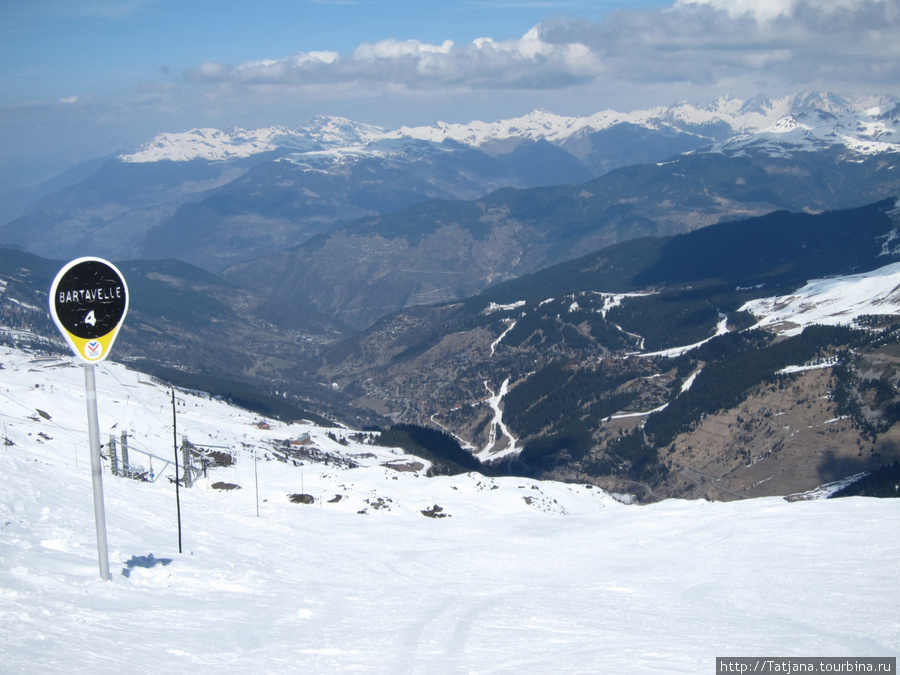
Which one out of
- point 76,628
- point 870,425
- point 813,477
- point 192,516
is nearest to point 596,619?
point 76,628

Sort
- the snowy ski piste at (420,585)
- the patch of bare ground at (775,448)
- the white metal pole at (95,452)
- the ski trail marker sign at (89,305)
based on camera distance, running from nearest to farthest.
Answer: the snowy ski piste at (420,585) → the ski trail marker sign at (89,305) → the white metal pole at (95,452) → the patch of bare ground at (775,448)

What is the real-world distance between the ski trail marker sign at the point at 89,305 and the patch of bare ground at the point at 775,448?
131220 mm

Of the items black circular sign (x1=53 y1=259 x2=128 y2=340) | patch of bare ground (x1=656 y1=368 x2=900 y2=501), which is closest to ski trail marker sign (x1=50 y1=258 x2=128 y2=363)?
black circular sign (x1=53 y1=259 x2=128 y2=340)

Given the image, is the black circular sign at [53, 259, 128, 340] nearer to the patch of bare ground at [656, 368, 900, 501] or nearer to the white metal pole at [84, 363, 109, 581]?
the white metal pole at [84, 363, 109, 581]

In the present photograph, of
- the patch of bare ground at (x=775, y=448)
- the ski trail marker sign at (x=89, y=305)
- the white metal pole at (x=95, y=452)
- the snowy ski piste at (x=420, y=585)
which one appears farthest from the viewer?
the patch of bare ground at (x=775, y=448)

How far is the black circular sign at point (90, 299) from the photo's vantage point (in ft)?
66.0

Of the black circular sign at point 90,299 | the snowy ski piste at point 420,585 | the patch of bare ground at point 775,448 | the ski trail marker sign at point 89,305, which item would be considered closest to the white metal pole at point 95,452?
the ski trail marker sign at point 89,305

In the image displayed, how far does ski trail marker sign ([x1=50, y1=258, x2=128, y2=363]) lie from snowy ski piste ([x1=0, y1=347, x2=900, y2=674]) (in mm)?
6544

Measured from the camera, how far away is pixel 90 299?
67.3 feet

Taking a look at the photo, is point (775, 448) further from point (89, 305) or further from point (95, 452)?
point (89, 305)

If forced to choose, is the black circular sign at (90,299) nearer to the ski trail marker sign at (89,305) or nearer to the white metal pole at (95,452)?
the ski trail marker sign at (89,305)

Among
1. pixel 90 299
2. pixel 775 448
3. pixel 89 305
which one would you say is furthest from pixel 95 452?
pixel 775 448

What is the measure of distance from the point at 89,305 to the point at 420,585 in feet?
59.7

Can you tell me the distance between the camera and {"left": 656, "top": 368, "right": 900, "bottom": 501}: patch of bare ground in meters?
136
